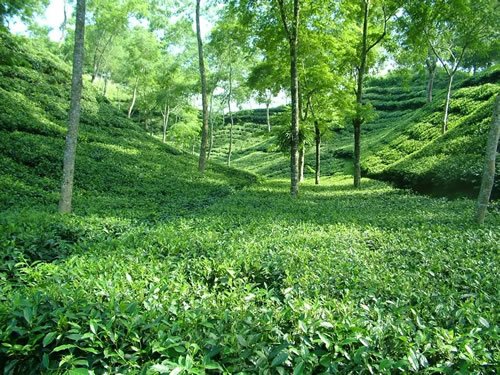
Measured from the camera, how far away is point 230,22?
87.6 ft

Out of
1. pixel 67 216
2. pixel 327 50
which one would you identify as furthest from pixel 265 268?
pixel 327 50

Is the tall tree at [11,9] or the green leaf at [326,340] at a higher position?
the tall tree at [11,9]

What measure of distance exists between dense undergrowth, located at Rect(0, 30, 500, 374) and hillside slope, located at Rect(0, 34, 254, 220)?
2133 mm

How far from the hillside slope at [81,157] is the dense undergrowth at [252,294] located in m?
2.13

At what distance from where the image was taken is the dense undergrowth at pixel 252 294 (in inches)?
98.0

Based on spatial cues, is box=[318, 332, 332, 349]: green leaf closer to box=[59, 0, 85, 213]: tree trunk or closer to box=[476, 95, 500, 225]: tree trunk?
box=[476, 95, 500, 225]: tree trunk

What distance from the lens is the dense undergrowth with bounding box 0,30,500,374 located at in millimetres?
2490

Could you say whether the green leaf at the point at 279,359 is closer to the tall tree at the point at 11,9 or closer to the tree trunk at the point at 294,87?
the tree trunk at the point at 294,87

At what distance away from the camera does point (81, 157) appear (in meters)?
17.8

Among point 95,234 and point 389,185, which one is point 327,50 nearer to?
point 389,185

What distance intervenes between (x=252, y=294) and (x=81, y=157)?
1703cm

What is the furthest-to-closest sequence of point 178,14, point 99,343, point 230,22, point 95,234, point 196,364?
point 230,22 < point 178,14 < point 95,234 < point 99,343 < point 196,364

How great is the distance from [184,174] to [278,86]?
10.4m

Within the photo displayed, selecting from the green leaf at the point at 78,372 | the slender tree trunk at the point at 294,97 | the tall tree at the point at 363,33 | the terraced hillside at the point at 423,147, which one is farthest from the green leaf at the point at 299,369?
the tall tree at the point at 363,33
